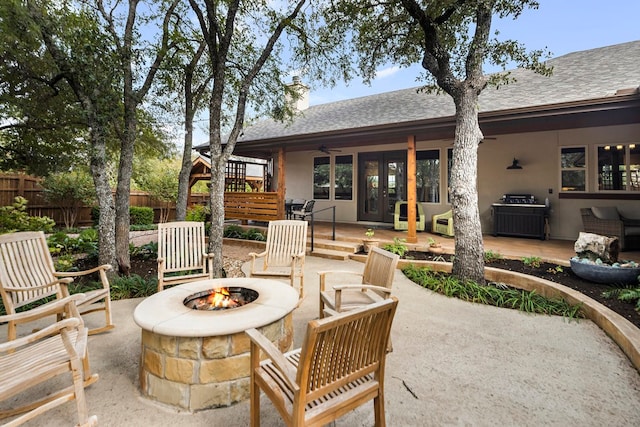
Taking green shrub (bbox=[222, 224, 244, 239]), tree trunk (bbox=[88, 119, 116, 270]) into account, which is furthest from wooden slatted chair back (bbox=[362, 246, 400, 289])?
green shrub (bbox=[222, 224, 244, 239])

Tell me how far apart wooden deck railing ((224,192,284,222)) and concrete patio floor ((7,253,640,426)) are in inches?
191

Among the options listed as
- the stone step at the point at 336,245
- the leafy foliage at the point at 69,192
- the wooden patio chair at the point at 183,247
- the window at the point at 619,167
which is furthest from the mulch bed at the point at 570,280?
the leafy foliage at the point at 69,192

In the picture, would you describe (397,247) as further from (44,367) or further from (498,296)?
(44,367)

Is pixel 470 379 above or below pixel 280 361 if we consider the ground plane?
below

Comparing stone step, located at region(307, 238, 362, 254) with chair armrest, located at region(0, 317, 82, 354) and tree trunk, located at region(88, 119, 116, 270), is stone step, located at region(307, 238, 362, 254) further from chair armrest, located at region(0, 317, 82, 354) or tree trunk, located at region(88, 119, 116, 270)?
chair armrest, located at region(0, 317, 82, 354)

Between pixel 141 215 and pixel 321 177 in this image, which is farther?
pixel 141 215

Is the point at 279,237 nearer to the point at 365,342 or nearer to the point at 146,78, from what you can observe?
the point at 365,342

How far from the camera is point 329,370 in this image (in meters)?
1.38

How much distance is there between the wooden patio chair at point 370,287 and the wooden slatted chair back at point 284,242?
1.43m

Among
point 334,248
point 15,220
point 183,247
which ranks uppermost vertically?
point 15,220

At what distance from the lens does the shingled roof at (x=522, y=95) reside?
543 centimetres

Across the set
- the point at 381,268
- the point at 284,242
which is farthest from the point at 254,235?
the point at 381,268

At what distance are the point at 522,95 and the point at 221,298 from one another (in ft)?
22.8

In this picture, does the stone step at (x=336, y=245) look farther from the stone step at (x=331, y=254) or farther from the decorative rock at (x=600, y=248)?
the decorative rock at (x=600, y=248)
